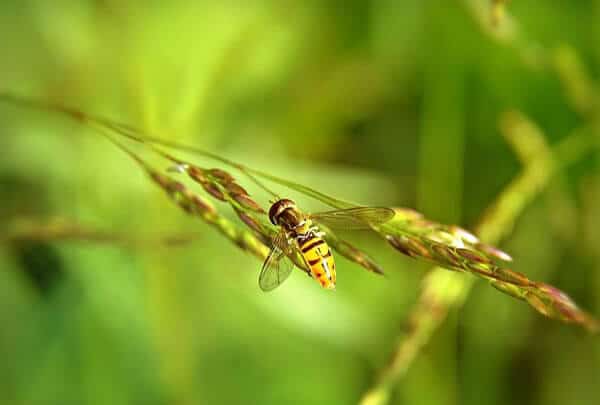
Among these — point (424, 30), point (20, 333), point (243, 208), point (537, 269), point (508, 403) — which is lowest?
point (20, 333)

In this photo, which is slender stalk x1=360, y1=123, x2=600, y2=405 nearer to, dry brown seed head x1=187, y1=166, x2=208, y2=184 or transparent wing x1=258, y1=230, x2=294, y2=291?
transparent wing x1=258, y1=230, x2=294, y2=291

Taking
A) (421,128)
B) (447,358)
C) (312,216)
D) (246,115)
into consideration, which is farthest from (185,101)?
(312,216)

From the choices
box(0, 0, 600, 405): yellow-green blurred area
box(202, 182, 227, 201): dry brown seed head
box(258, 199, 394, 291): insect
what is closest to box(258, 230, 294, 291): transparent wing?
box(258, 199, 394, 291): insect

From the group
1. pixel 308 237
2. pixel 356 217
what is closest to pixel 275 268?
pixel 308 237

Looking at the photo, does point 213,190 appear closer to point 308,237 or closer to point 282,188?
point 308,237

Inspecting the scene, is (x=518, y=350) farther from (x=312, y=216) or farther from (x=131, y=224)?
(x=312, y=216)

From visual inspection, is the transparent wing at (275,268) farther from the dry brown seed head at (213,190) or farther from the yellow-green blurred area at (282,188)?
the yellow-green blurred area at (282,188)

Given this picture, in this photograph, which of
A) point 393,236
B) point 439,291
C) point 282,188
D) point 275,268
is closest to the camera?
point 393,236
